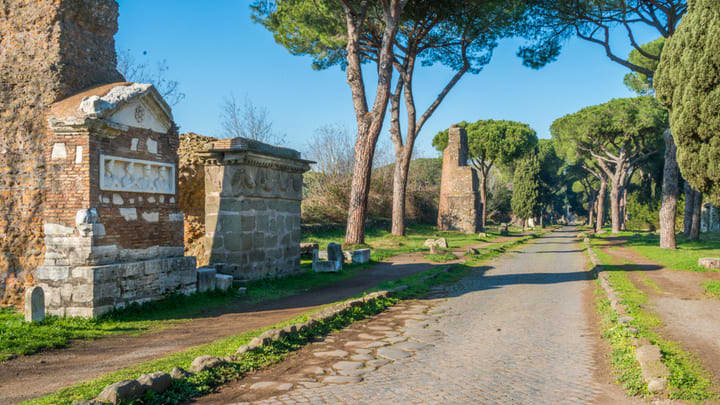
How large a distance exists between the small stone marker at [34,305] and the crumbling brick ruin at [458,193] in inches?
997

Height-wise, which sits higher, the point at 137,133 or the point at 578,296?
the point at 137,133

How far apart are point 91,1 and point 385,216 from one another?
21.2 m

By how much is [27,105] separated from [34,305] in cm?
277

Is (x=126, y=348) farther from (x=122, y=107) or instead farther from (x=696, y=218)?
(x=696, y=218)

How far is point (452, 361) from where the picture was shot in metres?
4.51

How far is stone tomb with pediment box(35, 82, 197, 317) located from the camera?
5.78 metres

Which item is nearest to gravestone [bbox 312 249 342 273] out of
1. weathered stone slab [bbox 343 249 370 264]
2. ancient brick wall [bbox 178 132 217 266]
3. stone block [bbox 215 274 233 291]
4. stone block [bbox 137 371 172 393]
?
weathered stone slab [bbox 343 249 370 264]

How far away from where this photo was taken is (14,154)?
248 inches

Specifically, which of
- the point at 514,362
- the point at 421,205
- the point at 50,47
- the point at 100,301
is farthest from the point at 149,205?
the point at 421,205

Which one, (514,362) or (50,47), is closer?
(514,362)

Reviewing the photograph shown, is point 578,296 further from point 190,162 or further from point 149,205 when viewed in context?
point 190,162

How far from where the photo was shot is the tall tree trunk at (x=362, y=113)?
14.4 m

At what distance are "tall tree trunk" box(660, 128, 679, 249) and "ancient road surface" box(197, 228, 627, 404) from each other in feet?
42.8

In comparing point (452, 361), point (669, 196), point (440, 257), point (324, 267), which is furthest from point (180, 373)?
point (669, 196)
